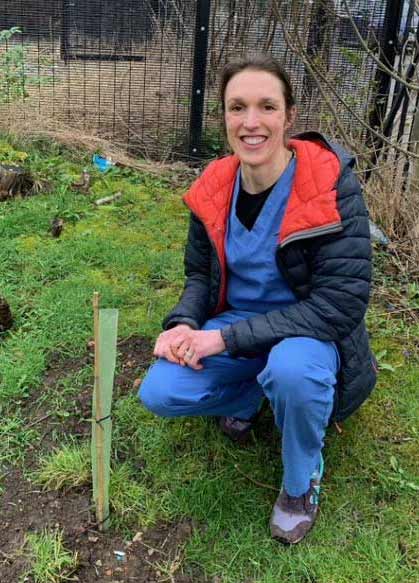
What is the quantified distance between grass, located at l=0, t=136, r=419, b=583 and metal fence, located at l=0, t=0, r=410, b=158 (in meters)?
2.33

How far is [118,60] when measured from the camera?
244 inches

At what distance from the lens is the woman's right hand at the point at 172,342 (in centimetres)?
226

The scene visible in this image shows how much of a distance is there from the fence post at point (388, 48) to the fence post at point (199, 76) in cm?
151

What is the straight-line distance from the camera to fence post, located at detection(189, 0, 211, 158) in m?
5.81

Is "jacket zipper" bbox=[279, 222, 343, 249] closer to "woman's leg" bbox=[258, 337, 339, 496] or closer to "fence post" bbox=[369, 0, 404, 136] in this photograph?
"woman's leg" bbox=[258, 337, 339, 496]

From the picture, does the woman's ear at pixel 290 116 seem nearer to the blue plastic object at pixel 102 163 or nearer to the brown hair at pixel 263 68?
the brown hair at pixel 263 68

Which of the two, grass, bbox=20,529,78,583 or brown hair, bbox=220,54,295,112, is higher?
brown hair, bbox=220,54,295,112

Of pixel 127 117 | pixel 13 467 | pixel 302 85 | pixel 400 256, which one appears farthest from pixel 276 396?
pixel 127 117

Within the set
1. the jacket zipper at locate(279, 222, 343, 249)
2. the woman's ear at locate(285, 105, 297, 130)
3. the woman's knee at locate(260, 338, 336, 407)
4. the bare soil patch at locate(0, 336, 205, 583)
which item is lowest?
the bare soil patch at locate(0, 336, 205, 583)

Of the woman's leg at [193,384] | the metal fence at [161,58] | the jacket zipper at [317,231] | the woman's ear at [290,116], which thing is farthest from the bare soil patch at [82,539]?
the metal fence at [161,58]

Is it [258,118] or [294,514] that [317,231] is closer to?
[258,118]

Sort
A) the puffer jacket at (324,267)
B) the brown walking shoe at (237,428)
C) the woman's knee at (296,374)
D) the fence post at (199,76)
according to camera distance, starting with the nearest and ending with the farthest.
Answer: the woman's knee at (296,374) < the puffer jacket at (324,267) < the brown walking shoe at (237,428) < the fence post at (199,76)

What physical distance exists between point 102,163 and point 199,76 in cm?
120

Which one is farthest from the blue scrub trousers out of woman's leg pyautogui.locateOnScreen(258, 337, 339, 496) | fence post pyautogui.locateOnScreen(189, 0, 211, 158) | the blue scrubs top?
fence post pyautogui.locateOnScreen(189, 0, 211, 158)
